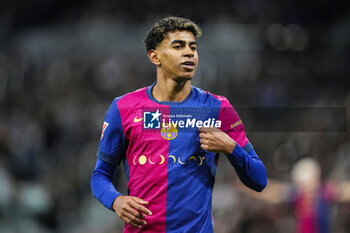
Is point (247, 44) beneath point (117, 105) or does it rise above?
above

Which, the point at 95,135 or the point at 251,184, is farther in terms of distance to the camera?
the point at 95,135

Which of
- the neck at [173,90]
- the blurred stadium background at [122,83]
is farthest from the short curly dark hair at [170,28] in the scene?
the blurred stadium background at [122,83]

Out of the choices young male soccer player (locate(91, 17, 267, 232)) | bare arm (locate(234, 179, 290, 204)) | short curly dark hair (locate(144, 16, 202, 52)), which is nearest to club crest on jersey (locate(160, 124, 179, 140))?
young male soccer player (locate(91, 17, 267, 232))

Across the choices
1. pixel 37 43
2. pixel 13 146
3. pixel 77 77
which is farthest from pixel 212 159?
pixel 37 43

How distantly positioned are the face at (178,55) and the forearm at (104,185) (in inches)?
26.0

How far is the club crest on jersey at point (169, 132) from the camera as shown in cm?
293

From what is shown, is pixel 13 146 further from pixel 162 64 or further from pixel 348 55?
pixel 348 55

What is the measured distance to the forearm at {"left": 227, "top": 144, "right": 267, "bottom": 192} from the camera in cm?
272

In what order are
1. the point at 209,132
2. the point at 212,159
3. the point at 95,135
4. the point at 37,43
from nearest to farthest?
the point at 209,132 < the point at 212,159 < the point at 95,135 < the point at 37,43

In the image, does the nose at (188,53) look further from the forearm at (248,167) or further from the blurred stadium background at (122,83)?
the blurred stadium background at (122,83)

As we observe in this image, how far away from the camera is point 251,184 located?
2840mm

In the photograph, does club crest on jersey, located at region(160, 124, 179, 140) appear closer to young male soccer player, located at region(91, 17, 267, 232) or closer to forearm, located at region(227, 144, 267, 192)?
young male soccer player, located at region(91, 17, 267, 232)

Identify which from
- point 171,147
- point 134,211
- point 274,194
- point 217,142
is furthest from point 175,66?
point 274,194

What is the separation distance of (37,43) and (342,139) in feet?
25.1
